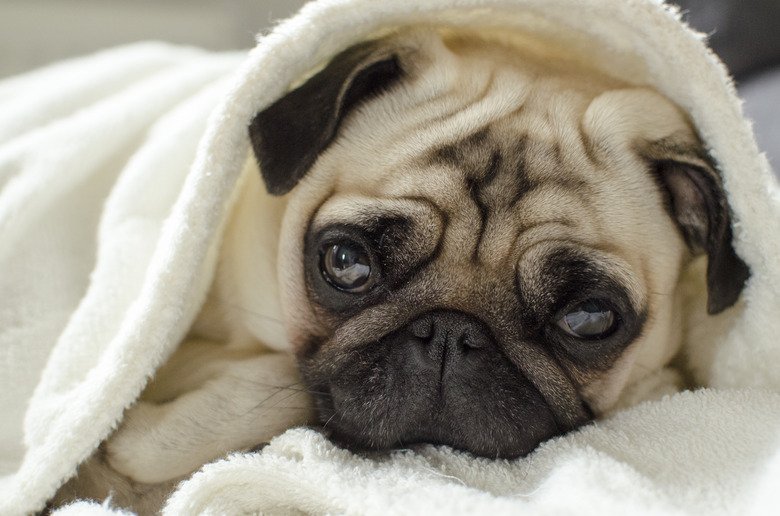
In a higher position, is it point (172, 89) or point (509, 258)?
point (172, 89)

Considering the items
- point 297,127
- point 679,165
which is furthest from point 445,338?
point 679,165

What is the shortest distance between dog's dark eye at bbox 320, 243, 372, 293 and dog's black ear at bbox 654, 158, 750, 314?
0.73 meters

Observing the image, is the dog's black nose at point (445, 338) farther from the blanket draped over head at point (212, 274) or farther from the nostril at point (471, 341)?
the blanket draped over head at point (212, 274)

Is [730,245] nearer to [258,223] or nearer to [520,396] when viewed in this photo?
[520,396]

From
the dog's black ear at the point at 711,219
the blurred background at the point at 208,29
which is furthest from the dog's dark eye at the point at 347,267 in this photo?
the blurred background at the point at 208,29

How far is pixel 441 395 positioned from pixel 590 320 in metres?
0.36

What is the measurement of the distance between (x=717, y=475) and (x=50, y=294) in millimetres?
1556

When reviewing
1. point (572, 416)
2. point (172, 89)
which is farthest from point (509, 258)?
point (172, 89)

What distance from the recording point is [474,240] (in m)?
1.35

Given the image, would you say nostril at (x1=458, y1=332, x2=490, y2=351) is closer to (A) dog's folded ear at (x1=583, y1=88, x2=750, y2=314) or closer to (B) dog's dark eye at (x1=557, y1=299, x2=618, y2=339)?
(B) dog's dark eye at (x1=557, y1=299, x2=618, y2=339)

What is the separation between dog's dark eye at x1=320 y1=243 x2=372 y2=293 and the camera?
53.1 inches

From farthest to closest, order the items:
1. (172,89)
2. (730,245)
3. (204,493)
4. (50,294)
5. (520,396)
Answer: (172,89) < (50,294) < (730,245) < (520,396) < (204,493)

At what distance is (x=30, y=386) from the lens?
1.51 metres

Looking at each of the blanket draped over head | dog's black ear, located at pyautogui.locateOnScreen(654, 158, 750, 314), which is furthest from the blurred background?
dog's black ear, located at pyautogui.locateOnScreen(654, 158, 750, 314)
